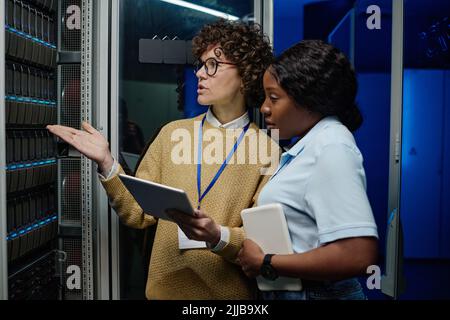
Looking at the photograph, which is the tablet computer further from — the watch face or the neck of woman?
the neck of woman

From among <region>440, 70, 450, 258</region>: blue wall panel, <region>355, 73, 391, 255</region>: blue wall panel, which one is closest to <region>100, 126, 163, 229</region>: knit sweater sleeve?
<region>355, 73, 391, 255</region>: blue wall panel

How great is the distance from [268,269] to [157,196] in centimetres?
42

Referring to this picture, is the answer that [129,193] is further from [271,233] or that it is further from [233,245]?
[271,233]

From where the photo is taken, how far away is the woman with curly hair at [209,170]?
1.81 meters

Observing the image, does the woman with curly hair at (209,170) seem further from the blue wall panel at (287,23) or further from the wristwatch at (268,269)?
the blue wall panel at (287,23)

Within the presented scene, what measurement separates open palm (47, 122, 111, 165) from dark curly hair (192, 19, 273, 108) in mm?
552

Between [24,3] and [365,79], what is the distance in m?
1.69

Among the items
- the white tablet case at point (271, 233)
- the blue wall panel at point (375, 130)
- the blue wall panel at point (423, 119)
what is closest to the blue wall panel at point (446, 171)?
the blue wall panel at point (423, 119)

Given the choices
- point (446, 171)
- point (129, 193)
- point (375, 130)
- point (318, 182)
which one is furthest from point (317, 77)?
point (446, 171)

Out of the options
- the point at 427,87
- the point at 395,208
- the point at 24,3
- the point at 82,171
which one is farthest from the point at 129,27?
the point at 427,87

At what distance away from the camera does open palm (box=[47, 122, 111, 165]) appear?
1.77 m

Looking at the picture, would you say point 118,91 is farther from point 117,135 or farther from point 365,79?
point 365,79

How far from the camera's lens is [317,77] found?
55.2 inches

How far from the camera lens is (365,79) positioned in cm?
243
